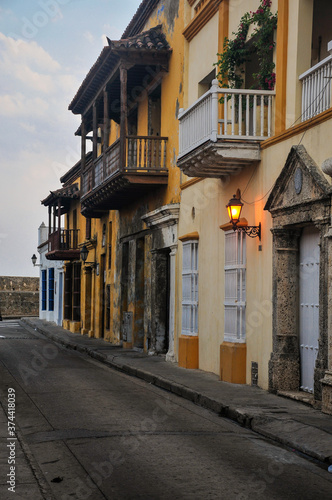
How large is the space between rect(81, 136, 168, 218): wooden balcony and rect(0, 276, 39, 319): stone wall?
29.9m

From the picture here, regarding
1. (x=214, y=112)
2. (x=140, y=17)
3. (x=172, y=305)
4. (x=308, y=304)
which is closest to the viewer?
(x=308, y=304)

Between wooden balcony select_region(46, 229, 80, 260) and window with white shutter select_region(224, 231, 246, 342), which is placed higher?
wooden balcony select_region(46, 229, 80, 260)

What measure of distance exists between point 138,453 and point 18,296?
4321 cm

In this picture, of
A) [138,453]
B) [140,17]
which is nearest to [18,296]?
[140,17]

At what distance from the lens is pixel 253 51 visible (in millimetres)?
12734

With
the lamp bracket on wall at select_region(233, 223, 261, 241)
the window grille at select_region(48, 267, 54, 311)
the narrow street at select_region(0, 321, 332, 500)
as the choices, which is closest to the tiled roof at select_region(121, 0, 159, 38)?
the lamp bracket on wall at select_region(233, 223, 261, 241)

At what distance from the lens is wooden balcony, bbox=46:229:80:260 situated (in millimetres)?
30469

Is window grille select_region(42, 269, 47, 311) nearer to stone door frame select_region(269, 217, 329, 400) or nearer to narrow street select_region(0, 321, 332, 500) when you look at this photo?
narrow street select_region(0, 321, 332, 500)

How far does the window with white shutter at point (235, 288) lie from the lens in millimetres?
12273

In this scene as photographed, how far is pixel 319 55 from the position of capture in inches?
463

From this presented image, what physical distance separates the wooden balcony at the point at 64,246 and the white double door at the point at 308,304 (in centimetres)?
2023

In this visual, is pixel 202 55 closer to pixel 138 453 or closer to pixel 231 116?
pixel 231 116

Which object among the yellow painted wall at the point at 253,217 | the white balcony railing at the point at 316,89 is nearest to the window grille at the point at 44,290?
the yellow painted wall at the point at 253,217

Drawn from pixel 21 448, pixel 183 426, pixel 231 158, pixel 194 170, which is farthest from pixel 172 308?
pixel 21 448
